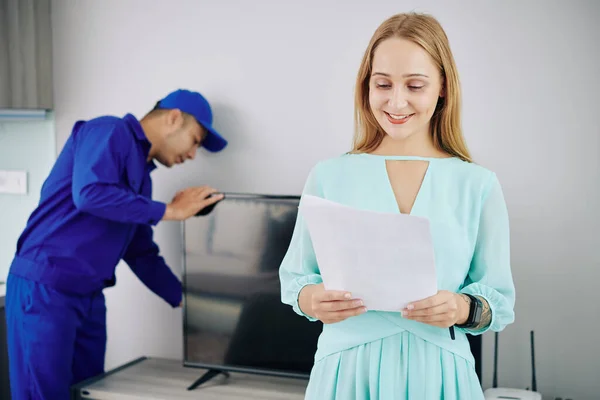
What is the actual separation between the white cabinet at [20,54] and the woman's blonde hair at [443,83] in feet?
5.86

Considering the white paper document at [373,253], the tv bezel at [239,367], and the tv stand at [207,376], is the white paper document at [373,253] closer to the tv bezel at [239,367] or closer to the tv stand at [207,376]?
the tv bezel at [239,367]

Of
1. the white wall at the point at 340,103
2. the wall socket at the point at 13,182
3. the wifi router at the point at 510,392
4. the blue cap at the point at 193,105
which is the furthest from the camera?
the wall socket at the point at 13,182

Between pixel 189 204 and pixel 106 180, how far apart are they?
295 millimetres

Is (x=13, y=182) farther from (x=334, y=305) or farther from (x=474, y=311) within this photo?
(x=474, y=311)

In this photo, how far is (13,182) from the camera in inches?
105

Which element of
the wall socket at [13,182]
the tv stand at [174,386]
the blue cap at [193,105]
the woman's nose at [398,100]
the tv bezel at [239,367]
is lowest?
the tv stand at [174,386]

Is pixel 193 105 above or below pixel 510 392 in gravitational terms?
above

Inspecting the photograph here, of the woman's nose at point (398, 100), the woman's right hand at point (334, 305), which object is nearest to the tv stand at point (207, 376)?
the woman's right hand at point (334, 305)

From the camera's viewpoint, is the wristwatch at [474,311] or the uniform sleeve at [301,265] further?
the uniform sleeve at [301,265]

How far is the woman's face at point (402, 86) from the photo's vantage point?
1084 millimetres

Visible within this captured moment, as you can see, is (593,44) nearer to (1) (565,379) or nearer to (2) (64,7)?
(1) (565,379)

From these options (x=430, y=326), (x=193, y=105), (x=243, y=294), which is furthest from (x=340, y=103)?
(x=430, y=326)

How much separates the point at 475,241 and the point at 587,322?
3.37ft

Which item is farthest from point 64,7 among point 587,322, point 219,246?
point 587,322
